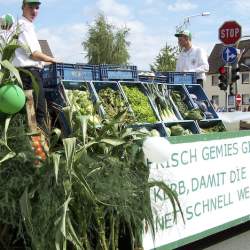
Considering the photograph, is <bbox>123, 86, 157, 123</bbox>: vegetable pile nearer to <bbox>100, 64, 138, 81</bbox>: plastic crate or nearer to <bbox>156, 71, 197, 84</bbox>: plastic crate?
<bbox>100, 64, 138, 81</bbox>: plastic crate

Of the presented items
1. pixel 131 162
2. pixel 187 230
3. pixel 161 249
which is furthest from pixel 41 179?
pixel 187 230

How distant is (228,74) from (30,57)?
13.8 m

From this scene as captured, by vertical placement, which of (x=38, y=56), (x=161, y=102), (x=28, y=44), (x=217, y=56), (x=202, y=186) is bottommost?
(x=202, y=186)

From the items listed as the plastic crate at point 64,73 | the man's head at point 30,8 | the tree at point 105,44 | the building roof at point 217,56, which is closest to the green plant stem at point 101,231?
the plastic crate at point 64,73

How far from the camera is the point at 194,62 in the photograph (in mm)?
7891

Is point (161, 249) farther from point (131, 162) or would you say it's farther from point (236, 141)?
point (236, 141)

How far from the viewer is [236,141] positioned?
18.6ft

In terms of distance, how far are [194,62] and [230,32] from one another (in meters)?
8.22

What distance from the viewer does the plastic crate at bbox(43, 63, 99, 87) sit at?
5344 millimetres

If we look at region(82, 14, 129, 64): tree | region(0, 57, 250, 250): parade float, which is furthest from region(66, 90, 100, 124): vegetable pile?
region(82, 14, 129, 64): tree

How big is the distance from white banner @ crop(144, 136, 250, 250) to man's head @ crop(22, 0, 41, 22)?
1966 millimetres

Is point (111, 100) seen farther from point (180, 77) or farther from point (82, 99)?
point (180, 77)

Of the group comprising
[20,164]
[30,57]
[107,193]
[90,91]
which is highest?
[30,57]

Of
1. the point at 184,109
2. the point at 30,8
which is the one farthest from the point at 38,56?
the point at 184,109
